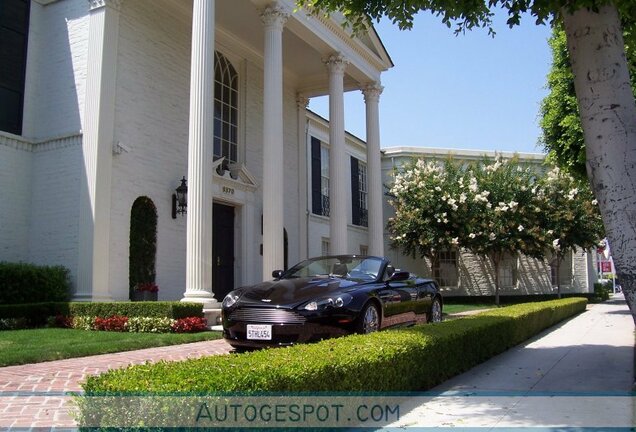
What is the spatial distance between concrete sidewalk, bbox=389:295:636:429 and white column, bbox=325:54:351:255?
8.98 metres

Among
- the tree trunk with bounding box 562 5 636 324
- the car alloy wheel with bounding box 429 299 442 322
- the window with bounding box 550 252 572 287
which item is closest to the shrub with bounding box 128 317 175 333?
the car alloy wheel with bounding box 429 299 442 322

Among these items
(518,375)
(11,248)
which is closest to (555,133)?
(518,375)

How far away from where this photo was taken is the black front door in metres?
17.0

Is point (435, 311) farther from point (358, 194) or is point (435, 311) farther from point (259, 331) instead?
point (358, 194)

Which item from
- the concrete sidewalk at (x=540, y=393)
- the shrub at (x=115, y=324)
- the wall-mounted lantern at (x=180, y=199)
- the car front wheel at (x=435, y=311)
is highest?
the wall-mounted lantern at (x=180, y=199)

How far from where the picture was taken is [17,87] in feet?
44.8

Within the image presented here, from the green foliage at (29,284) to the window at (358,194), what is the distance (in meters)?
16.8

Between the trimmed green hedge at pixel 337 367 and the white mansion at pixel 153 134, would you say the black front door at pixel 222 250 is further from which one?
the trimmed green hedge at pixel 337 367

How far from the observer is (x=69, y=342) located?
29.8ft

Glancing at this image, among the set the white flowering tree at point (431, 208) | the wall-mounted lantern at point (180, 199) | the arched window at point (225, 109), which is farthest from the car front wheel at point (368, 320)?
the white flowering tree at point (431, 208)

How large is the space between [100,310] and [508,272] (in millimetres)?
22595

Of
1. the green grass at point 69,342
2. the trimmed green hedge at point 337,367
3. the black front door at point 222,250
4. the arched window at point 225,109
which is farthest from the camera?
the arched window at point 225,109

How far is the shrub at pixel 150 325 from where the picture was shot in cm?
1097

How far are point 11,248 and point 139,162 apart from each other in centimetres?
356
